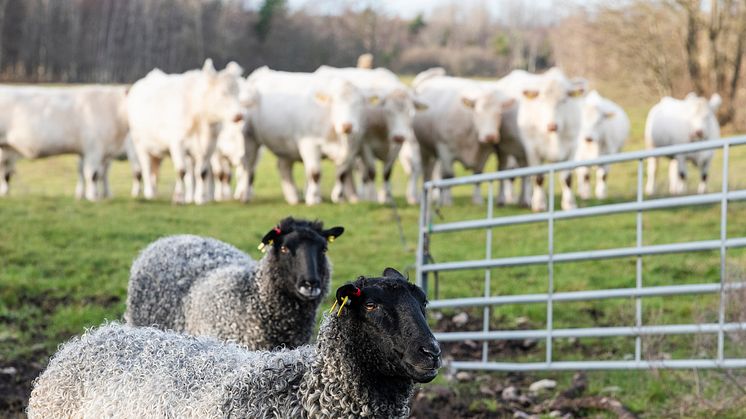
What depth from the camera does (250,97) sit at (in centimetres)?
1912

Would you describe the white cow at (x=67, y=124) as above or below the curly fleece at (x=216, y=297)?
above

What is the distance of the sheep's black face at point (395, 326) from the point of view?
4.21 meters

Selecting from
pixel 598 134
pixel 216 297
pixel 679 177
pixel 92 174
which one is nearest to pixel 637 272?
pixel 216 297

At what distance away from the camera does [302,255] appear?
23.2 ft

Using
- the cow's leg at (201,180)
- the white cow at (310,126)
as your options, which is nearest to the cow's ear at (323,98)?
the white cow at (310,126)

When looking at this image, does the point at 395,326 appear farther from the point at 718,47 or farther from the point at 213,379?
the point at 718,47

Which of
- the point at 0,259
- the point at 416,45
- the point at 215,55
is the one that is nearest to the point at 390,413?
the point at 0,259

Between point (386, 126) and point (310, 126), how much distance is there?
4.37 feet

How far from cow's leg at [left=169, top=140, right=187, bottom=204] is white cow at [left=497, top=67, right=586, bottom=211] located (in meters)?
5.95

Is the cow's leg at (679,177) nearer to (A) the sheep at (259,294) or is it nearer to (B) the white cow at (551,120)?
(B) the white cow at (551,120)

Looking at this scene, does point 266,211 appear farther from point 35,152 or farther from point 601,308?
point 601,308

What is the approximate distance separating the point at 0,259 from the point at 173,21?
152ft

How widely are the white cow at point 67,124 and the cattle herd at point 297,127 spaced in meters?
0.02

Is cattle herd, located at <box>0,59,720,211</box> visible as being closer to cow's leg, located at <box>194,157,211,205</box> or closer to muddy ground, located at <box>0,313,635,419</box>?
cow's leg, located at <box>194,157,211,205</box>
